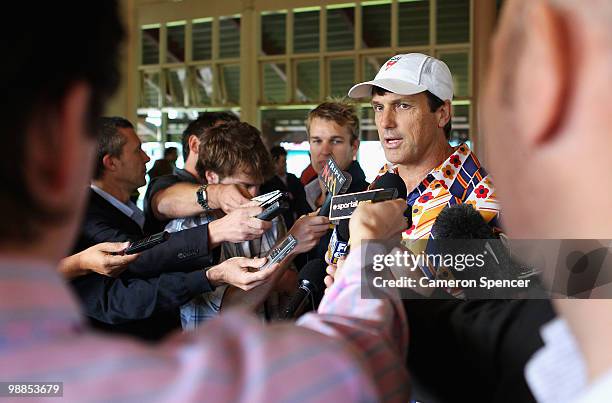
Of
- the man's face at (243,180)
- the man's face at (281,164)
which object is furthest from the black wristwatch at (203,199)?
the man's face at (281,164)

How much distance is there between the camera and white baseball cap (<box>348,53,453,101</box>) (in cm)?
192

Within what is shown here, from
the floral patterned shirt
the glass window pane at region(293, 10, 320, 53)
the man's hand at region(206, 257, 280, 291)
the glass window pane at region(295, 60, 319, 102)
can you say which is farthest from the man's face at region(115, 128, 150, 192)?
the glass window pane at region(293, 10, 320, 53)

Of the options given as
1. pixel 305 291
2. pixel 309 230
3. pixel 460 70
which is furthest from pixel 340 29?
pixel 305 291

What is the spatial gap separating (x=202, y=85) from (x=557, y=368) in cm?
911

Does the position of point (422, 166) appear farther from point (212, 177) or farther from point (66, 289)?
point (66, 289)

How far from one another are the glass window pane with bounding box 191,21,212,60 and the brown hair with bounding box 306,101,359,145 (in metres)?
6.40

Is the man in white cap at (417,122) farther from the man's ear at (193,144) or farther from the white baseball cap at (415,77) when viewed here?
the man's ear at (193,144)

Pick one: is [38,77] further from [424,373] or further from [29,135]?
[424,373]

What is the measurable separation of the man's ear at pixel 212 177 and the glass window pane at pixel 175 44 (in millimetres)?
7548

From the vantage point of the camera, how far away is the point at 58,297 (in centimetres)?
45

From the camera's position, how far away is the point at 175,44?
9539 mm

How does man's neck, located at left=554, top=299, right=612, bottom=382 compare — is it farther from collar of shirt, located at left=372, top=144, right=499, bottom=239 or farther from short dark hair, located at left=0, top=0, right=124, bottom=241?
collar of shirt, located at left=372, top=144, right=499, bottom=239

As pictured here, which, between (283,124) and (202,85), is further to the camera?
(202,85)

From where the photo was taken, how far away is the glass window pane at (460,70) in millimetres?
7723
